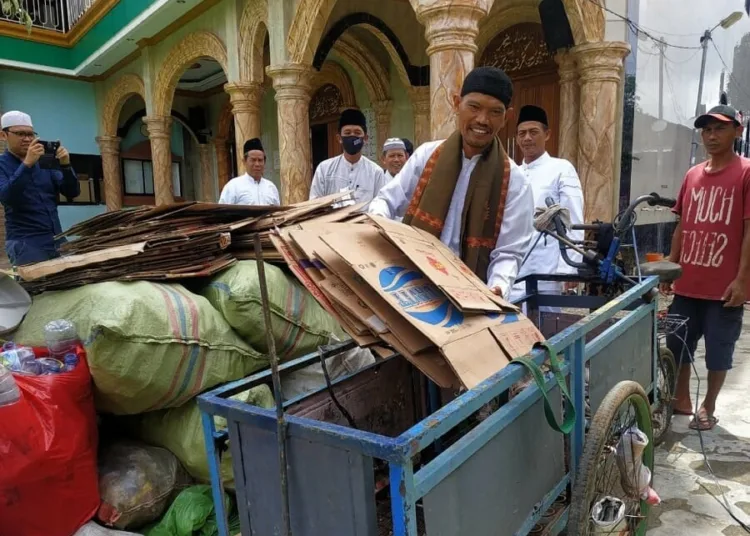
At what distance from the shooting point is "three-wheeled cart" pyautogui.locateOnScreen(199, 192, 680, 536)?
1.10 meters

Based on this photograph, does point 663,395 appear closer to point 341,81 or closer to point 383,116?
point 383,116

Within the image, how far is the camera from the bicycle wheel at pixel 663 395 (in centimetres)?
294

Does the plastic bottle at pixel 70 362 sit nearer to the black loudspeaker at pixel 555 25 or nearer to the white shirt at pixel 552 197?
the white shirt at pixel 552 197

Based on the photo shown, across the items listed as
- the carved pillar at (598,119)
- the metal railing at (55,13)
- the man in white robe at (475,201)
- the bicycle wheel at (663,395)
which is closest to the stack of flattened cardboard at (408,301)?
the man in white robe at (475,201)

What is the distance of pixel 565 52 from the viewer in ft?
20.5

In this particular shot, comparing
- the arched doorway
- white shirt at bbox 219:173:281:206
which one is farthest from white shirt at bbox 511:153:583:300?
the arched doorway

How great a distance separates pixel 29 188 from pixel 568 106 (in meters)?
5.53

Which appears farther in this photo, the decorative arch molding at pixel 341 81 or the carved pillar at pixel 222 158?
the carved pillar at pixel 222 158

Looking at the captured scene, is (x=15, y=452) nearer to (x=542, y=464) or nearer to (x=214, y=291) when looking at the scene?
(x=214, y=291)

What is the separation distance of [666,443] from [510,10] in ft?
20.6

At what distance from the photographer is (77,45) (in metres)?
12.8

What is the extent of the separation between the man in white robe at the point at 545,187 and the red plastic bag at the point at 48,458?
7.94 feet

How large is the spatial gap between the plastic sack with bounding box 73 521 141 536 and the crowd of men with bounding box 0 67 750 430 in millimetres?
1558

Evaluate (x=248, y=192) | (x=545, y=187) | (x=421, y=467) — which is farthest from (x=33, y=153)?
(x=421, y=467)
